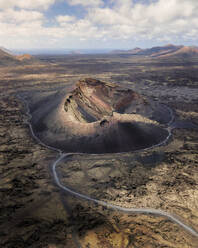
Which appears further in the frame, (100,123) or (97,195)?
(100,123)

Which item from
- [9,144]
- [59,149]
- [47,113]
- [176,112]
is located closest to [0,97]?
[47,113]

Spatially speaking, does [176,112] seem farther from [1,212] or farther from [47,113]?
[1,212]

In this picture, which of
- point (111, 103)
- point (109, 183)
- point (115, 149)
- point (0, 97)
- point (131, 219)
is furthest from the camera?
point (0, 97)

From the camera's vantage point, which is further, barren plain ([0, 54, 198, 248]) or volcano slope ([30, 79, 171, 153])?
volcano slope ([30, 79, 171, 153])

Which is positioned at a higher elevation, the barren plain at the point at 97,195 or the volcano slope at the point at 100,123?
the volcano slope at the point at 100,123

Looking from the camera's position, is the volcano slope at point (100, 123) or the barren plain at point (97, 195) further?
the volcano slope at point (100, 123)

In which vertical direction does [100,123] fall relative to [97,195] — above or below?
above

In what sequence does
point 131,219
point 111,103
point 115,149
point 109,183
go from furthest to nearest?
point 111,103
point 115,149
point 109,183
point 131,219

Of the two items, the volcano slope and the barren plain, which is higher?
the volcano slope
